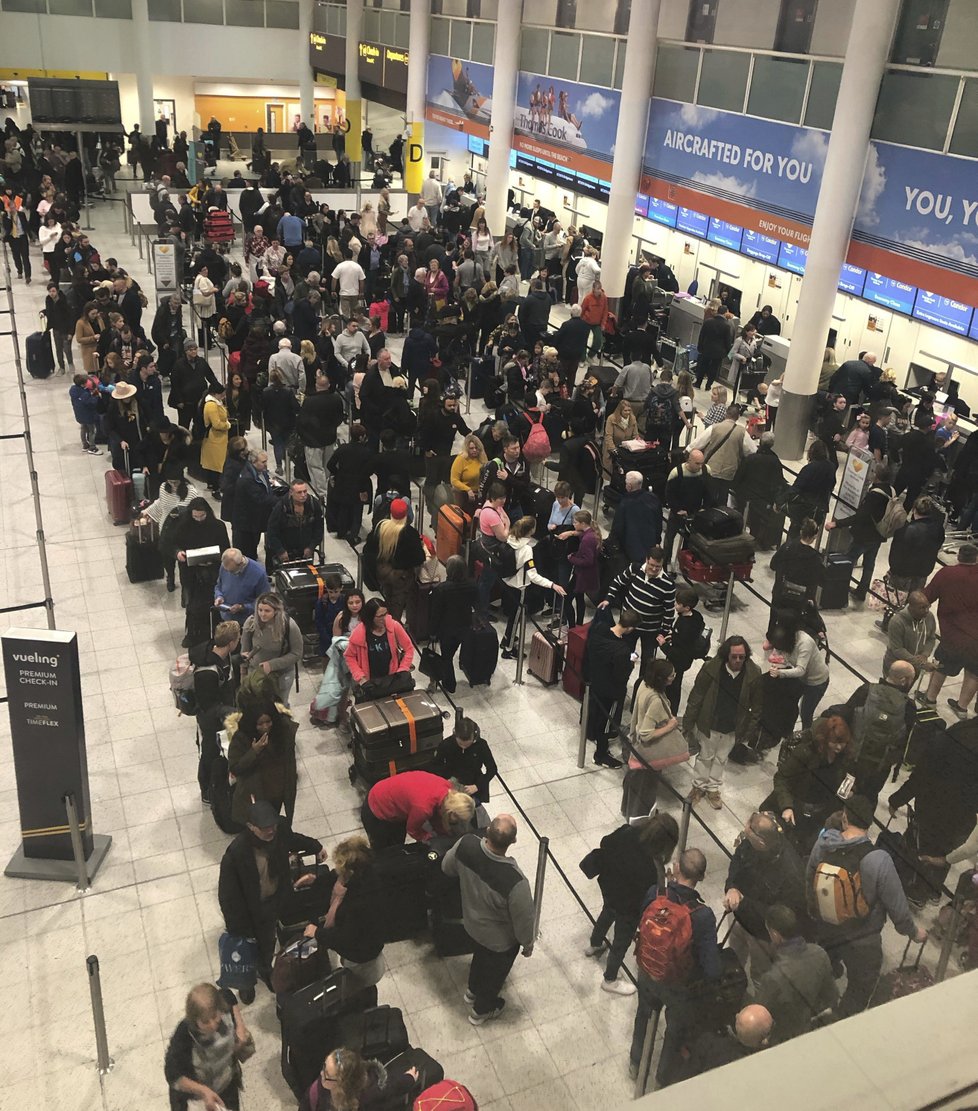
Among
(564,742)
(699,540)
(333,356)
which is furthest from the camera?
(333,356)

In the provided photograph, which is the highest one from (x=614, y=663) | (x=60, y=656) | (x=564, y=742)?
(x=60, y=656)

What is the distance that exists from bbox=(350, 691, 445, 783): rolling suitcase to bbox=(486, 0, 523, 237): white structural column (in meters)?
19.8

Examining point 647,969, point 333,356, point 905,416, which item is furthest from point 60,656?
point 905,416

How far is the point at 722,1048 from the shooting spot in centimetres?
480

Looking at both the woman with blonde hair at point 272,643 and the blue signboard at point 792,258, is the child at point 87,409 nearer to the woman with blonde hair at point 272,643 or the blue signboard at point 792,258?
the woman with blonde hair at point 272,643

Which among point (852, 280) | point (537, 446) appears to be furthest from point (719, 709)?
point (852, 280)

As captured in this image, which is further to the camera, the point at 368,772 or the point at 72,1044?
the point at 368,772

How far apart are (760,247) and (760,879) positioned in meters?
14.3

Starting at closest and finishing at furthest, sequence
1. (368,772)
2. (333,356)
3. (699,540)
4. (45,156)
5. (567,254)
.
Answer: (368,772) < (699,540) < (333,356) < (567,254) < (45,156)

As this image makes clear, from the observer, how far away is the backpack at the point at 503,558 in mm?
9258

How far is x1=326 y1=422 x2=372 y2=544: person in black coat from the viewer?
10656mm

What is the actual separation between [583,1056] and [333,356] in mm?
9697

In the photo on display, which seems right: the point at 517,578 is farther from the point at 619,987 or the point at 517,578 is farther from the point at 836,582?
the point at 619,987

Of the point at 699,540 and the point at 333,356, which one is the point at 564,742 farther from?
the point at 333,356
